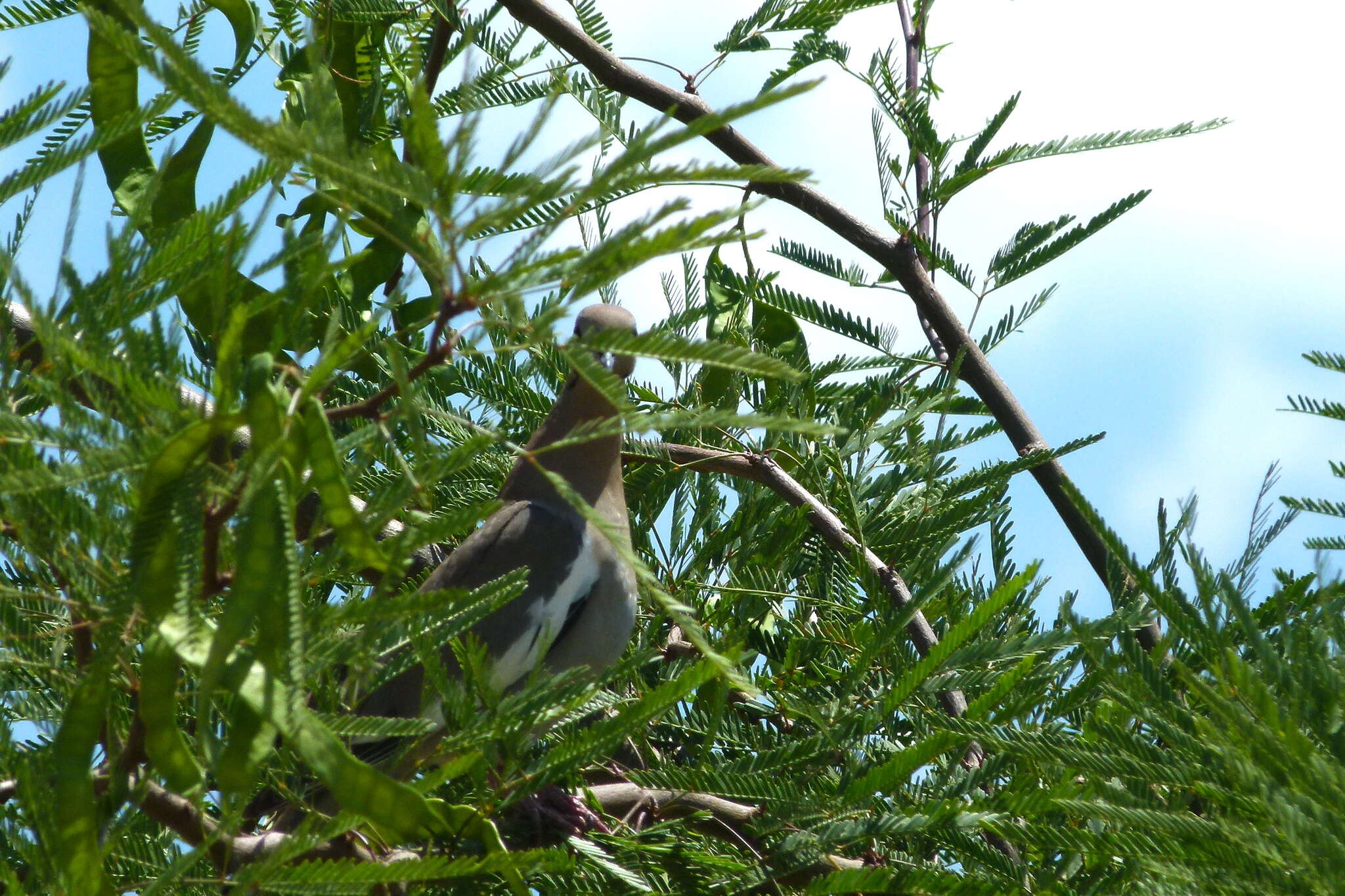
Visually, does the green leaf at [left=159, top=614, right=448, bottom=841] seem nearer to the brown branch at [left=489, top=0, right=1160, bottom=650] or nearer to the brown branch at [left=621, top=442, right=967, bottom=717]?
the brown branch at [left=621, top=442, right=967, bottom=717]

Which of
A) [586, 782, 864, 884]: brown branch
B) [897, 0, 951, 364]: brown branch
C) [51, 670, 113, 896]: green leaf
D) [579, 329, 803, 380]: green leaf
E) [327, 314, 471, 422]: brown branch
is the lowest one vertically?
[586, 782, 864, 884]: brown branch

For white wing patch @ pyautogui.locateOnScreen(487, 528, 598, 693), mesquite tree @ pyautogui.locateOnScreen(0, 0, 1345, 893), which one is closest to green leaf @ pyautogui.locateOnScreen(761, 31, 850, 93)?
mesquite tree @ pyautogui.locateOnScreen(0, 0, 1345, 893)

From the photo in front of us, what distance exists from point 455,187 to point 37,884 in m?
0.83

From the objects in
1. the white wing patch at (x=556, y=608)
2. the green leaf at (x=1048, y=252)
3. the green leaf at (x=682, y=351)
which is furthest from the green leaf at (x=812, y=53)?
the green leaf at (x=682, y=351)

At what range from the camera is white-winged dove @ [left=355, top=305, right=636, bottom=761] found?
9.64 feet

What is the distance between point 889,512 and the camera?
2689 millimetres

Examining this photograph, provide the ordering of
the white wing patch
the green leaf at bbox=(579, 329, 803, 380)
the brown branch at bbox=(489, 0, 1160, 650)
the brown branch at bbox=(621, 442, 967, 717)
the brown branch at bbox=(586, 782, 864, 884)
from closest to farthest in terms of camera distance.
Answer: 1. the green leaf at bbox=(579, 329, 803, 380)
2. the brown branch at bbox=(586, 782, 864, 884)
3. the brown branch at bbox=(621, 442, 967, 717)
4. the brown branch at bbox=(489, 0, 1160, 650)
5. the white wing patch

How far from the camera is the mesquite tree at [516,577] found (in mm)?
919

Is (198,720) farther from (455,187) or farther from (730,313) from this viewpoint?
(730,313)

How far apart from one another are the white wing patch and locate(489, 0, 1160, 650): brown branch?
100cm

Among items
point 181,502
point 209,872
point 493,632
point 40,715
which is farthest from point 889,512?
point 181,502

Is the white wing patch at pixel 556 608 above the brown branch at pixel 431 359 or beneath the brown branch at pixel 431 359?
above

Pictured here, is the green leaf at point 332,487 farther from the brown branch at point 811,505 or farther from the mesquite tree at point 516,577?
the brown branch at point 811,505

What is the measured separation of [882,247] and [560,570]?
1110mm
